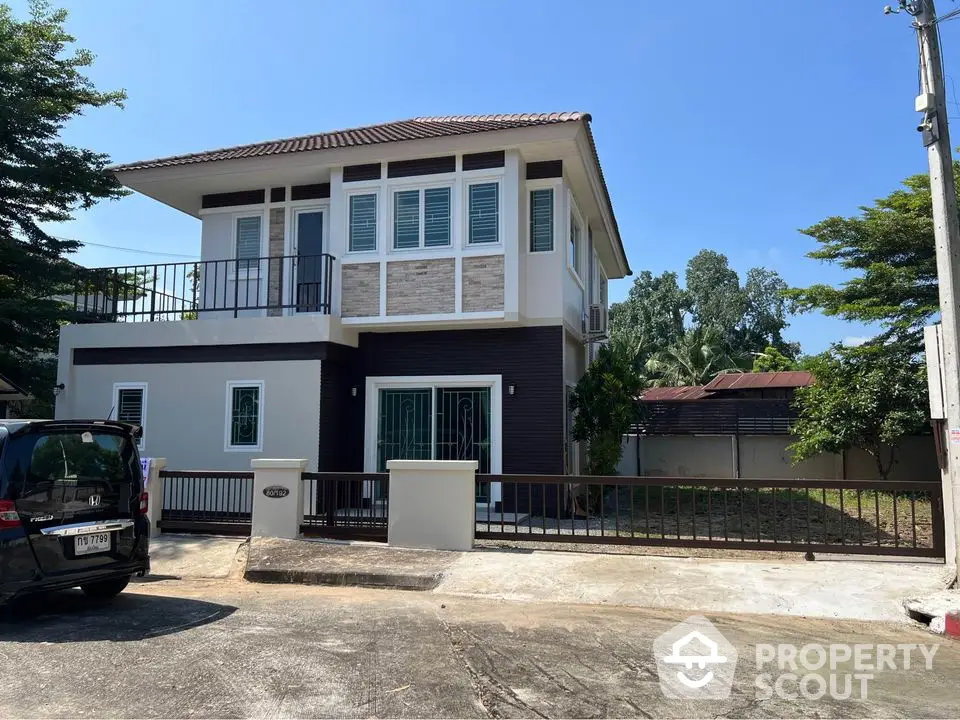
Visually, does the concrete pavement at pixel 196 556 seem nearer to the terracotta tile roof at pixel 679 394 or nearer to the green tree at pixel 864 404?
the green tree at pixel 864 404

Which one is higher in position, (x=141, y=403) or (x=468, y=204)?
(x=468, y=204)

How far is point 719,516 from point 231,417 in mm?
9124

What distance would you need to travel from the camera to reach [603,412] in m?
12.9

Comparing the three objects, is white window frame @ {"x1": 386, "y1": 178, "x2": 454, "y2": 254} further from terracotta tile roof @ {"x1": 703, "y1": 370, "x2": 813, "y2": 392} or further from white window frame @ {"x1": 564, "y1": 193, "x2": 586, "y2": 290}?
terracotta tile roof @ {"x1": 703, "y1": 370, "x2": 813, "y2": 392}

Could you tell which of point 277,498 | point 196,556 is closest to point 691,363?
point 277,498

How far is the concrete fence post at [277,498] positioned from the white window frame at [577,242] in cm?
591

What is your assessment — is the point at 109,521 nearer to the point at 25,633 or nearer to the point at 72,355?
the point at 25,633

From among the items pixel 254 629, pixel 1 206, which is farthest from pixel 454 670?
pixel 1 206

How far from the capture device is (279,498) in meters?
9.76

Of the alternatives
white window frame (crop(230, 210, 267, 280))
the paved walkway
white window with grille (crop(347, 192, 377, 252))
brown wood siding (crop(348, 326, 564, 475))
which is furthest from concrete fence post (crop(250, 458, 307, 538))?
white window frame (crop(230, 210, 267, 280))

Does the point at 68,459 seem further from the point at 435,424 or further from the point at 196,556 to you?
the point at 435,424

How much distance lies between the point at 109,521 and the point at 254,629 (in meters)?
1.77

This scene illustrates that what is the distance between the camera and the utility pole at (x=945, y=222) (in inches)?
280

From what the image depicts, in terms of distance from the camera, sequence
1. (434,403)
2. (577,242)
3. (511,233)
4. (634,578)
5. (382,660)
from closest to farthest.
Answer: (382,660) < (634,578) < (511,233) < (434,403) < (577,242)
